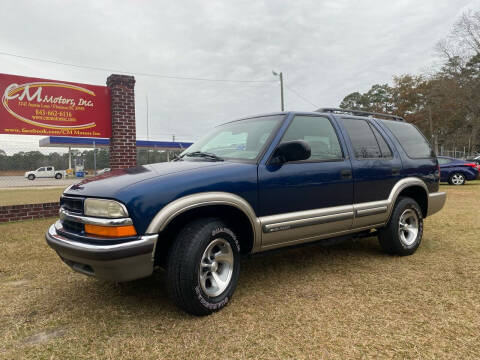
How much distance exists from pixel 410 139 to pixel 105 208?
13.5ft

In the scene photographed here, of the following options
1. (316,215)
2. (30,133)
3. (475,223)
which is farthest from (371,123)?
(30,133)

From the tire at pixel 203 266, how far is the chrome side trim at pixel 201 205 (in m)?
0.20

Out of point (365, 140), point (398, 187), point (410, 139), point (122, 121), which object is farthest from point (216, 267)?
point (122, 121)

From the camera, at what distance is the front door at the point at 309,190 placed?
9.77 ft

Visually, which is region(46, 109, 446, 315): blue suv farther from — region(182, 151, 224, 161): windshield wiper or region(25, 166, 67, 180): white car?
region(25, 166, 67, 180): white car

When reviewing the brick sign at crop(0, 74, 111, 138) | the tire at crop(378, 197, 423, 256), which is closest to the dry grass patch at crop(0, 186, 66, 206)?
the brick sign at crop(0, 74, 111, 138)

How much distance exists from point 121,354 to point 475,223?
6536 mm

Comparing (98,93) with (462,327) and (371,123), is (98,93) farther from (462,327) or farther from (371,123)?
(462,327)

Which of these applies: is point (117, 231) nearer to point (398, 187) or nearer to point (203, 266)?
point (203, 266)

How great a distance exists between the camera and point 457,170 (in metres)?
14.2

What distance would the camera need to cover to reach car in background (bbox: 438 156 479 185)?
14133 mm

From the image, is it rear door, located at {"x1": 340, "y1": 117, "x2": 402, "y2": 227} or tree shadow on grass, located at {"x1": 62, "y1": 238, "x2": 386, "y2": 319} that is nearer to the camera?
tree shadow on grass, located at {"x1": 62, "y1": 238, "x2": 386, "y2": 319}

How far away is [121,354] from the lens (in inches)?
84.4

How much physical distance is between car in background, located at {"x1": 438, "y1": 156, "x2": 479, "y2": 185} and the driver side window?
13.1 meters
